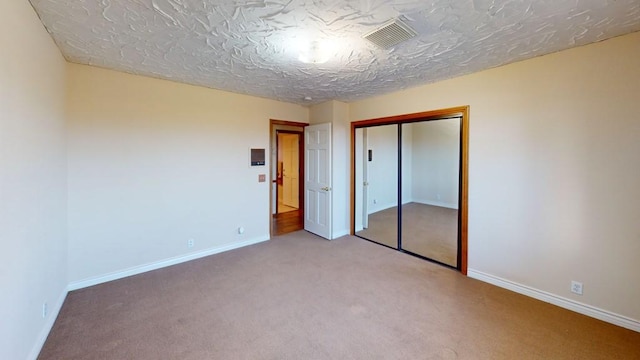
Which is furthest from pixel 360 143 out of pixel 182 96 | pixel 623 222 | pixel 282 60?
pixel 623 222

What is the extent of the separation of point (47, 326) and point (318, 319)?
2.28 m

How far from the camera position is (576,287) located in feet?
7.89

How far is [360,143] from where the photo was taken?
187 inches

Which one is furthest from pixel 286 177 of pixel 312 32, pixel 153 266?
pixel 312 32

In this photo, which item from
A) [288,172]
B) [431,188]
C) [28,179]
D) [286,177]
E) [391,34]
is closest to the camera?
[28,179]

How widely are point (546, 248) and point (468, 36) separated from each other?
7.42 feet

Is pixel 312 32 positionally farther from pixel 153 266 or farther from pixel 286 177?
pixel 286 177

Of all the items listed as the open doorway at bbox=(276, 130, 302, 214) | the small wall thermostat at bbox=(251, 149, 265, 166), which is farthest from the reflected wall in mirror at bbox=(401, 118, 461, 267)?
the open doorway at bbox=(276, 130, 302, 214)

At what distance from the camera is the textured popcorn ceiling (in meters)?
1.74

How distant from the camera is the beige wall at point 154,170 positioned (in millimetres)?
2828

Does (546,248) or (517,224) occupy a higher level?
(517,224)

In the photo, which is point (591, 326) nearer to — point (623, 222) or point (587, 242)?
point (587, 242)

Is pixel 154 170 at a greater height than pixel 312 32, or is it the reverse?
pixel 312 32

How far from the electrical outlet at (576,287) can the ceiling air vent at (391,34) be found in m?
2.81
